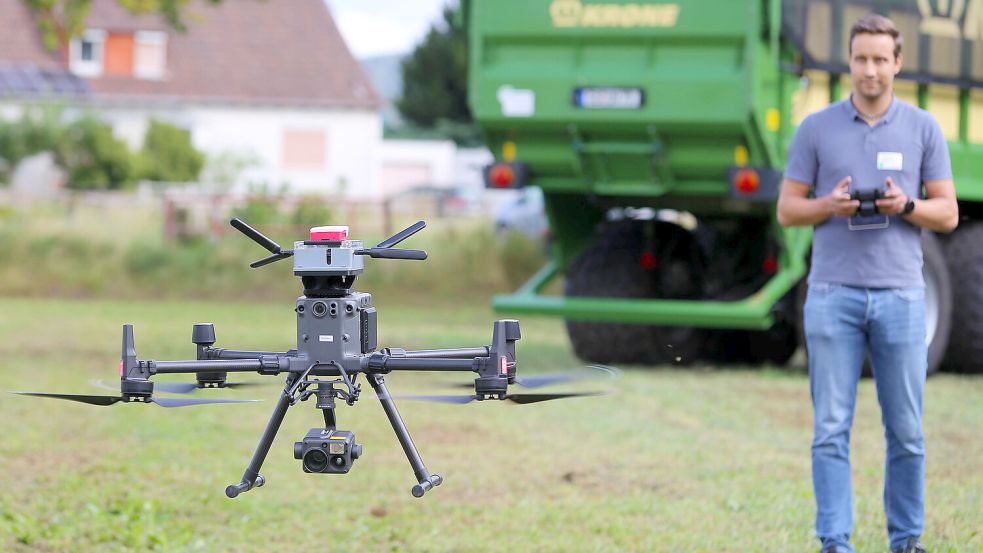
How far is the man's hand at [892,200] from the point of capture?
→ 19.1 feet

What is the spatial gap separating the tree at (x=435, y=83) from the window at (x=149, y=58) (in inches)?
392

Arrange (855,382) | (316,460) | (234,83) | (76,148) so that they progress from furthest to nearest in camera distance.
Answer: (234,83)
(76,148)
(855,382)
(316,460)

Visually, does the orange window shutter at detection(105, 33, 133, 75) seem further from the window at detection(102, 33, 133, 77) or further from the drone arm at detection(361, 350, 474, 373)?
the drone arm at detection(361, 350, 474, 373)

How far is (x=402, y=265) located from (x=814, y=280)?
54.9ft

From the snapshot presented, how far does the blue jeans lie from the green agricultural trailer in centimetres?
576

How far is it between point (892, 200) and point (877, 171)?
0.28 m

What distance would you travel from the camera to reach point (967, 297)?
13.1 metres

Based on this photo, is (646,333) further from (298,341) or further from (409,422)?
(298,341)

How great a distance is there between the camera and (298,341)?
12.2ft

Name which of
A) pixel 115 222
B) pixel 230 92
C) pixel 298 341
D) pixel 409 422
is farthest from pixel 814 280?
pixel 230 92

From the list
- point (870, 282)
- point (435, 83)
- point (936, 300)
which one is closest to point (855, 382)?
point (870, 282)

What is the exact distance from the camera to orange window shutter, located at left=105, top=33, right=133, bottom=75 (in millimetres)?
46719

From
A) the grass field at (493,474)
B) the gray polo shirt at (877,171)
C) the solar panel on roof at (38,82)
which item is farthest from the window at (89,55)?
the gray polo shirt at (877,171)

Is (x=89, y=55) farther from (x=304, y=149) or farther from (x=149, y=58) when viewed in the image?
(x=304, y=149)
